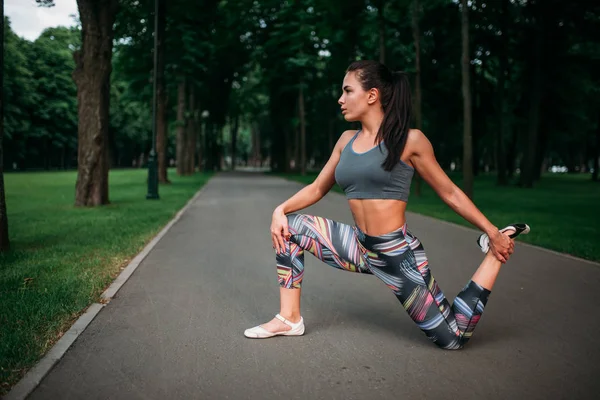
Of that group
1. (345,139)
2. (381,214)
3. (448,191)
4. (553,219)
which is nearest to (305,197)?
(345,139)

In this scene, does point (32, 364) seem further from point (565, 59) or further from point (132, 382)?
point (565, 59)

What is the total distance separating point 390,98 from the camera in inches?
140

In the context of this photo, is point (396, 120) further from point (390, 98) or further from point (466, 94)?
point (466, 94)

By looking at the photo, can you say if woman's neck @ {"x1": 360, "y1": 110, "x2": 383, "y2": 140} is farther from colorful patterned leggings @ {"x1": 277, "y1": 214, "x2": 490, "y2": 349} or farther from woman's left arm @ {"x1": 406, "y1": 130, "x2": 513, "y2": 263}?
colorful patterned leggings @ {"x1": 277, "y1": 214, "x2": 490, "y2": 349}

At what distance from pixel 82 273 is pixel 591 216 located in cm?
1310

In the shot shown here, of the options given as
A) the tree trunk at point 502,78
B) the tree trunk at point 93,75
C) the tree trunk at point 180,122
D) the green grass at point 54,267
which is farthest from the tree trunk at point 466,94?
the tree trunk at point 180,122

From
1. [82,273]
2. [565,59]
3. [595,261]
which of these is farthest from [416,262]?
[565,59]

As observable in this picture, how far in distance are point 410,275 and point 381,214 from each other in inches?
16.8

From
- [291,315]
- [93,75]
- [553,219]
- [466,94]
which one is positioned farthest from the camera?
[466,94]

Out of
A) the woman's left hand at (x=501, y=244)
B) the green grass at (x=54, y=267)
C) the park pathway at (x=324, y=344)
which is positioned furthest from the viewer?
the green grass at (x=54, y=267)

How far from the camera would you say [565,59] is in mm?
28688

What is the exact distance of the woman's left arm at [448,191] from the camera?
3451 millimetres

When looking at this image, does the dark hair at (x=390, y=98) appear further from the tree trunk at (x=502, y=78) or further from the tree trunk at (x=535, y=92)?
the tree trunk at (x=535, y=92)

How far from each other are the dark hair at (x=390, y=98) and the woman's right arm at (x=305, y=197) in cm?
33
